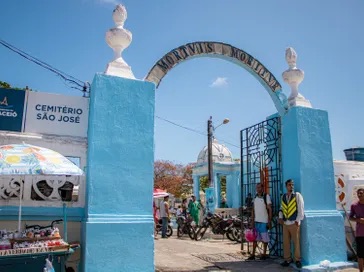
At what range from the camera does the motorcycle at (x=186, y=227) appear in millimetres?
12890

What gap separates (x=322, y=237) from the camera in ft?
22.8

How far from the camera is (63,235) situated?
578 centimetres

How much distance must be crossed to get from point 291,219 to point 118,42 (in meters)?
4.54

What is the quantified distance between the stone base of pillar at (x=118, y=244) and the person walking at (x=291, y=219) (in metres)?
2.66

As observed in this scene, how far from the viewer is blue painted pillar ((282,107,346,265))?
6895mm

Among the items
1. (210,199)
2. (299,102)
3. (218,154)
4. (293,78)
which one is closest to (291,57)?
(293,78)

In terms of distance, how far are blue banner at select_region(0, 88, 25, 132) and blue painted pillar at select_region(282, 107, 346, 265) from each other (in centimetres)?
520

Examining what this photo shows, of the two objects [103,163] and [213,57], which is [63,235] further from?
[213,57]

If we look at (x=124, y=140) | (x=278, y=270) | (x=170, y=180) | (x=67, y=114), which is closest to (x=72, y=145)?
(x=67, y=114)

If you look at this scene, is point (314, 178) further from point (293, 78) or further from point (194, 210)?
point (194, 210)

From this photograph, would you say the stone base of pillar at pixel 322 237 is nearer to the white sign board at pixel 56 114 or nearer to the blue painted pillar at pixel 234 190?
the white sign board at pixel 56 114

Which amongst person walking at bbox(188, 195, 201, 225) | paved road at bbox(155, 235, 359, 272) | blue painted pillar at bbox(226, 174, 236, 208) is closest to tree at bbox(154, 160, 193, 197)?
blue painted pillar at bbox(226, 174, 236, 208)

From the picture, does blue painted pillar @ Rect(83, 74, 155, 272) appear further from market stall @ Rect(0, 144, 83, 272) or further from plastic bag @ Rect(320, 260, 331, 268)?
plastic bag @ Rect(320, 260, 331, 268)

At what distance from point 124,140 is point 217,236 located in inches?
336
